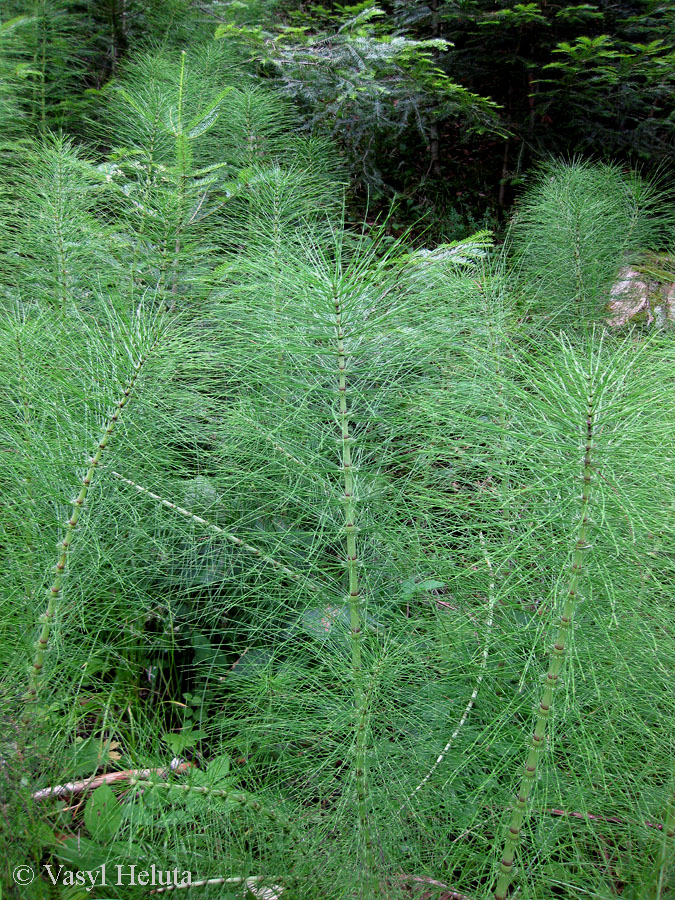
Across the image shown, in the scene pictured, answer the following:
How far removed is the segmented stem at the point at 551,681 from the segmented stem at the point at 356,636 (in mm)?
246

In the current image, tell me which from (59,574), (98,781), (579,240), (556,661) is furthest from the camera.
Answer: (579,240)

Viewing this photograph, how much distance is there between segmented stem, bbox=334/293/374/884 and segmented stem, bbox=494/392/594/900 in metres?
0.25

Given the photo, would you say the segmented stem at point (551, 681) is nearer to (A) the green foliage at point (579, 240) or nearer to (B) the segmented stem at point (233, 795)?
(B) the segmented stem at point (233, 795)

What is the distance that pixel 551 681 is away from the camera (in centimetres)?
101

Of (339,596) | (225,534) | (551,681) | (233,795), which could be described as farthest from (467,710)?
(225,534)

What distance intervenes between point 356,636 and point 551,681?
375mm

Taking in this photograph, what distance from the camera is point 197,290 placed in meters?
2.32

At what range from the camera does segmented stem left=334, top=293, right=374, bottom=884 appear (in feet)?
3.81

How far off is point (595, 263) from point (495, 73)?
2.32m

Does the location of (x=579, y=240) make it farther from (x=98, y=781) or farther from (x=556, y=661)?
(x=98, y=781)

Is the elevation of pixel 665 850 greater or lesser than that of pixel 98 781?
greater

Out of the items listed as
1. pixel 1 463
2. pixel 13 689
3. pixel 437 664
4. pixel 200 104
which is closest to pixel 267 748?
pixel 437 664

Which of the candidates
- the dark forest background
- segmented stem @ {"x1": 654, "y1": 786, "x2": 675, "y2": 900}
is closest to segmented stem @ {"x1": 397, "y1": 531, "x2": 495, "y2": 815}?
segmented stem @ {"x1": 654, "y1": 786, "x2": 675, "y2": 900}

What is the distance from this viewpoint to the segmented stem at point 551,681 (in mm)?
968
